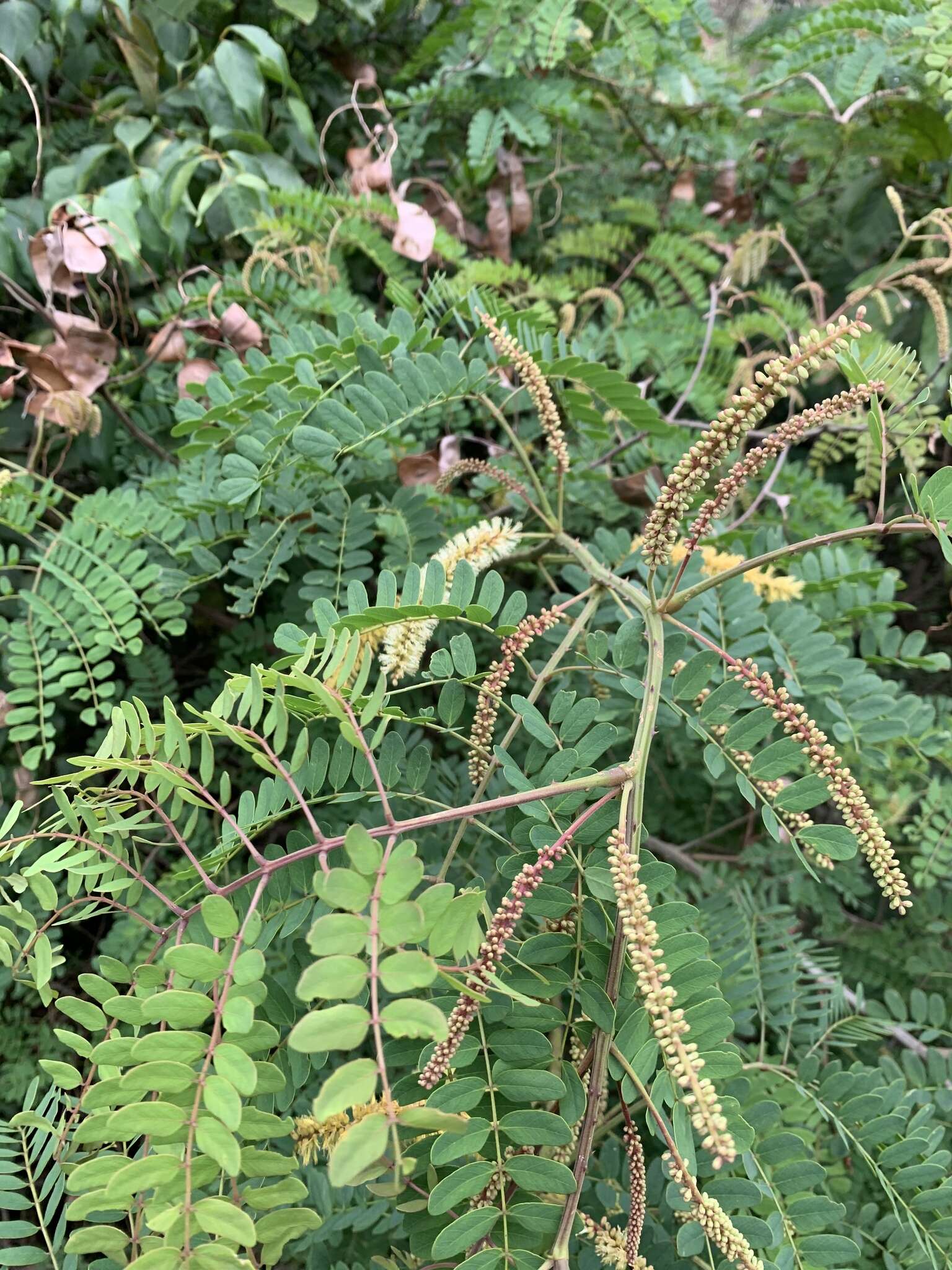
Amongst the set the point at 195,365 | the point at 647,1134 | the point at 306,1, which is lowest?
the point at 647,1134

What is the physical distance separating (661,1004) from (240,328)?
96 centimetres

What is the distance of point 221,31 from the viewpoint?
1.43 meters

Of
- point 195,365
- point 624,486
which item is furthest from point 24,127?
point 624,486

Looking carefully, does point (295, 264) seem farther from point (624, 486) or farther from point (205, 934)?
point (205, 934)

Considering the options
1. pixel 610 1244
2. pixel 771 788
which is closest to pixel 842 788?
pixel 771 788

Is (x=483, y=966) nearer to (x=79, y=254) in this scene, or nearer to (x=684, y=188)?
(x=79, y=254)

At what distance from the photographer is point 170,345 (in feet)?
3.75

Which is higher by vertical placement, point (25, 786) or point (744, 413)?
point (744, 413)

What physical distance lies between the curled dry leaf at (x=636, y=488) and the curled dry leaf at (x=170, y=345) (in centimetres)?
59

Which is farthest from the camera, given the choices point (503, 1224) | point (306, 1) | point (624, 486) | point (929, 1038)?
point (306, 1)

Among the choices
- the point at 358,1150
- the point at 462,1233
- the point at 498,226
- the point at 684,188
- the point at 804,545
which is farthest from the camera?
the point at 684,188

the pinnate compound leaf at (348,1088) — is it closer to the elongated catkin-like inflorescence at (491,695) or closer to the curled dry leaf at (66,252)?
the elongated catkin-like inflorescence at (491,695)

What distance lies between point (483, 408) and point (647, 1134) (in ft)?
2.78

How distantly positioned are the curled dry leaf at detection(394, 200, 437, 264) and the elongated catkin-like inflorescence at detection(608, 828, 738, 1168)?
951 mm
